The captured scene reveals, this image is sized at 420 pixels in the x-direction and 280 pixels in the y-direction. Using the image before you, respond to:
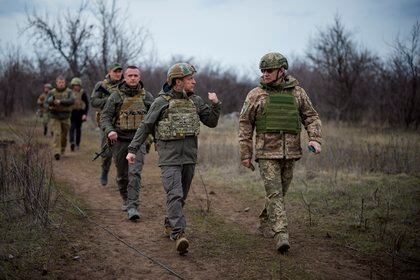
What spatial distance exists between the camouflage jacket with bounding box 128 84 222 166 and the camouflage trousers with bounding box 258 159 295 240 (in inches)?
32.8

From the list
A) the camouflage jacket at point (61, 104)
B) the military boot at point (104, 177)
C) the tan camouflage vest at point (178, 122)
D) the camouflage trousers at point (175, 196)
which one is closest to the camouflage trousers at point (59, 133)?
the camouflage jacket at point (61, 104)

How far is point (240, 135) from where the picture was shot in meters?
5.18

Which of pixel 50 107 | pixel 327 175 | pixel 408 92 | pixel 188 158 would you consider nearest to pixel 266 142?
pixel 188 158

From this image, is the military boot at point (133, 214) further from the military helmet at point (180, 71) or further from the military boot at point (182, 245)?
the military helmet at point (180, 71)

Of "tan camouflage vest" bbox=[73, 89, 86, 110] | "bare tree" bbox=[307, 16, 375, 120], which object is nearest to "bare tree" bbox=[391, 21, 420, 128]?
"bare tree" bbox=[307, 16, 375, 120]

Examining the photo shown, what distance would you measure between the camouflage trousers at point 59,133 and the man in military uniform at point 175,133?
691 centimetres

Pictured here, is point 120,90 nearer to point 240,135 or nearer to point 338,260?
point 240,135

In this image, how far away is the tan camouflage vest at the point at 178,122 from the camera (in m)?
5.05

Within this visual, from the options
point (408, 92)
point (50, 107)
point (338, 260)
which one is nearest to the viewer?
point (338, 260)

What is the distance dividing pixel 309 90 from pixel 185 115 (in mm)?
20199

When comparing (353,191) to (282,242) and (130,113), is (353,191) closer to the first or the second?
(282,242)

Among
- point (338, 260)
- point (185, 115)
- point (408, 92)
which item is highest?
point (408, 92)

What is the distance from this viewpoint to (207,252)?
497 cm

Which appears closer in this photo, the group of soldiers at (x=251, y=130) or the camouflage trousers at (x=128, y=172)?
the group of soldiers at (x=251, y=130)
